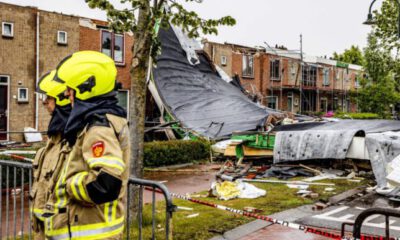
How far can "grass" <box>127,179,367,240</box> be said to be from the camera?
638cm

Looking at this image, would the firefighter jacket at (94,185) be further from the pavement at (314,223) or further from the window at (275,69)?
the window at (275,69)

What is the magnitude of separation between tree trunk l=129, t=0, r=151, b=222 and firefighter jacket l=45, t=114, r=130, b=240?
374 cm

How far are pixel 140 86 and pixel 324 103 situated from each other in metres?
38.4

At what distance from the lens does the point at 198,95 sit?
2133cm

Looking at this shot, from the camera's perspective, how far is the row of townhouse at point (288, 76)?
3142cm

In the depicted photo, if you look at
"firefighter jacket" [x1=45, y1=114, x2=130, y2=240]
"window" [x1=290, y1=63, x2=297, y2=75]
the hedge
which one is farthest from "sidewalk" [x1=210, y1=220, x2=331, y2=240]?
"window" [x1=290, y1=63, x2=297, y2=75]

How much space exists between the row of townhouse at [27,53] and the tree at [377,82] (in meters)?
19.8

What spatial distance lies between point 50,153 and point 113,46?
19972mm

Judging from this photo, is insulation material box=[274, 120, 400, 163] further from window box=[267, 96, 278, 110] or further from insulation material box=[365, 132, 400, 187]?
window box=[267, 96, 278, 110]

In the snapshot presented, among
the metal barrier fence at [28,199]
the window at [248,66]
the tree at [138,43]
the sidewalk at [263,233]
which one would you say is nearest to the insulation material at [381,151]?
the sidewalk at [263,233]

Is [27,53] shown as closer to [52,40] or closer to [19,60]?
[19,60]

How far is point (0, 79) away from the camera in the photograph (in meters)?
18.0

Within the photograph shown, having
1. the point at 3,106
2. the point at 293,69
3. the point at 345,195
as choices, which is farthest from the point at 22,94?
the point at 293,69

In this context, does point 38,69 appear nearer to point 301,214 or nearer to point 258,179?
point 258,179
